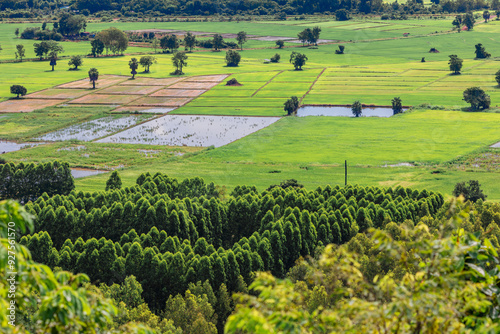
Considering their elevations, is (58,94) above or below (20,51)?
below

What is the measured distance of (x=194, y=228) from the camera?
53.1 m

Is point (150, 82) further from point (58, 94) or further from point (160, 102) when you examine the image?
point (58, 94)

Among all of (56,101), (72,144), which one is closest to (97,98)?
(56,101)

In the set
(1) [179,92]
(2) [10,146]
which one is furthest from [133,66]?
(2) [10,146]

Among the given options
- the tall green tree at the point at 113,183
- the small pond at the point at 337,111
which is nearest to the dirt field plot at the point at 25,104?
the small pond at the point at 337,111

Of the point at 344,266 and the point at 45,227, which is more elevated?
the point at 344,266

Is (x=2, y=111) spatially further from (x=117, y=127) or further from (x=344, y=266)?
(x=344, y=266)

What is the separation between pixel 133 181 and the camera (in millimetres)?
75938

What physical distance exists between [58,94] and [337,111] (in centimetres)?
7133

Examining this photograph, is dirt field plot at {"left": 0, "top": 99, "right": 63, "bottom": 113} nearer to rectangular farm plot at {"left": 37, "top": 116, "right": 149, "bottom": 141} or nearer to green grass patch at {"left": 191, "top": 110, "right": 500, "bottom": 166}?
rectangular farm plot at {"left": 37, "top": 116, "right": 149, "bottom": 141}

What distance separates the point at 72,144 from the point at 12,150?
9.96 m

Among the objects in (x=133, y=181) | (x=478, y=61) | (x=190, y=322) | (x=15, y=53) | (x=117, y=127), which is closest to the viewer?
(x=190, y=322)

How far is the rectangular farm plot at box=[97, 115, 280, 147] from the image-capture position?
101 m

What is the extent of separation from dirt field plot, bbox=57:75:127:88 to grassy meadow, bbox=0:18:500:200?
4436mm
